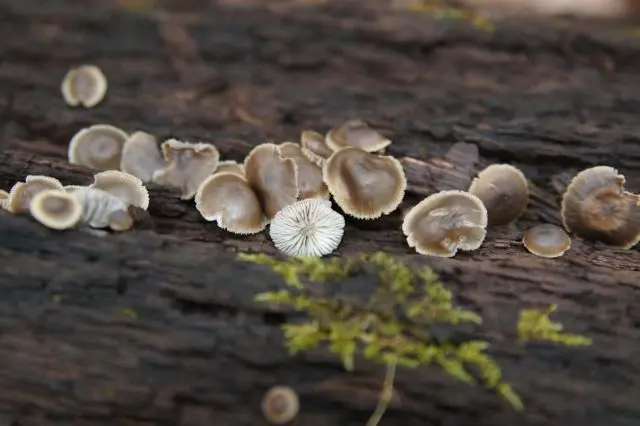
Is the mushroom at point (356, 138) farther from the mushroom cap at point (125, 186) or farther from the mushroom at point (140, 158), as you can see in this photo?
the mushroom cap at point (125, 186)

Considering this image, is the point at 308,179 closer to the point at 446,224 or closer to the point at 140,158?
the point at 446,224

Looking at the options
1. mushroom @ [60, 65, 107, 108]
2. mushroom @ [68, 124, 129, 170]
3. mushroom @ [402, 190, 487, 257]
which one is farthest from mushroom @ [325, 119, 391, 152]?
mushroom @ [60, 65, 107, 108]

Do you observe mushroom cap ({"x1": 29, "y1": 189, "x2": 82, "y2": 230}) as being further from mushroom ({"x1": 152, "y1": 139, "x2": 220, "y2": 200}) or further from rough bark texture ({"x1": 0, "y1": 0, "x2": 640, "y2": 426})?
mushroom ({"x1": 152, "y1": 139, "x2": 220, "y2": 200})

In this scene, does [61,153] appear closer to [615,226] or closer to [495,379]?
[495,379]

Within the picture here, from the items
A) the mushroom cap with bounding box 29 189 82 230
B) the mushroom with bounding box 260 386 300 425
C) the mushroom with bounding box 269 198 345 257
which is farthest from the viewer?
the mushroom with bounding box 269 198 345 257

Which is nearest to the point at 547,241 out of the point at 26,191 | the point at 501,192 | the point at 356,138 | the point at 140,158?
the point at 501,192

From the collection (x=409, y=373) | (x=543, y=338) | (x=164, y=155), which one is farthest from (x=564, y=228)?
(x=164, y=155)
